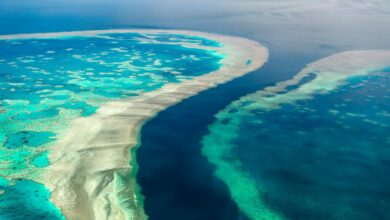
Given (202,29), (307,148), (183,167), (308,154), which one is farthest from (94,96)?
(202,29)

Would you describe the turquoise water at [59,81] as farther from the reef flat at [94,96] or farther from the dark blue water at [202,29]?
the dark blue water at [202,29]

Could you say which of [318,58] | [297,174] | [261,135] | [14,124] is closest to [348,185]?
[297,174]

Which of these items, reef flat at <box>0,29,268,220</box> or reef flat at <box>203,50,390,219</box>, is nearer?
reef flat at <box>203,50,390,219</box>

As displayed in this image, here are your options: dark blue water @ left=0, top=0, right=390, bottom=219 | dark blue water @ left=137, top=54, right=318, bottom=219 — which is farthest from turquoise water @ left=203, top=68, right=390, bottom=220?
dark blue water @ left=0, top=0, right=390, bottom=219

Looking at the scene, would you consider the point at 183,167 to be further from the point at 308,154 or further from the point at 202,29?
the point at 202,29

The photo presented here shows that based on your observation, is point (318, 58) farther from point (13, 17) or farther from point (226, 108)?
point (13, 17)

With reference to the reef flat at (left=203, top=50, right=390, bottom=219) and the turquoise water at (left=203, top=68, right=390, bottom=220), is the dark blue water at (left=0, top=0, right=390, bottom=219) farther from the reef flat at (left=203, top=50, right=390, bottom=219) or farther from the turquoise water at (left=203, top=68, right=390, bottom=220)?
the turquoise water at (left=203, top=68, right=390, bottom=220)
